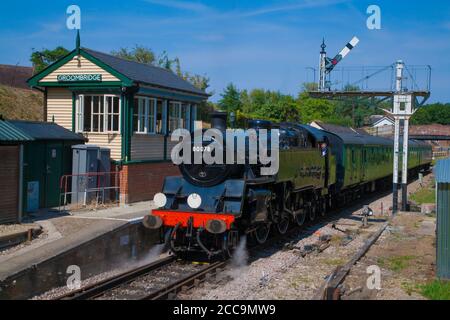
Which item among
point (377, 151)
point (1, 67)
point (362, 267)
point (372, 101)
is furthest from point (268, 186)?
point (1, 67)

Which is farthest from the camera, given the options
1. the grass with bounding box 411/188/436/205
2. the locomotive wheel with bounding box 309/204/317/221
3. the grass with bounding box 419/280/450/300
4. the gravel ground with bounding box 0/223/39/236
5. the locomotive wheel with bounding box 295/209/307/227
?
the grass with bounding box 411/188/436/205

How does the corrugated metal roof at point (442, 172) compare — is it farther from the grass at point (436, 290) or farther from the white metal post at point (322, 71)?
the white metal post at point (322, 71)

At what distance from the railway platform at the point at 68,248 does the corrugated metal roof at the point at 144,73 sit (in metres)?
4.77

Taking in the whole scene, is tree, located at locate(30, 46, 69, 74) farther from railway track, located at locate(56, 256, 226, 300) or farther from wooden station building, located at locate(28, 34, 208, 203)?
railway track, located at locate(56, 256, 226, 300)

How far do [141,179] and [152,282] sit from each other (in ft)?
24.8

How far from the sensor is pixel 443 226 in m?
9.11

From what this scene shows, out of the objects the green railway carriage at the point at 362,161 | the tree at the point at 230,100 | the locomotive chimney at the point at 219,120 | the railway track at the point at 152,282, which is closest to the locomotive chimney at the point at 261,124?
the locomotive chimney at the point at 219,120

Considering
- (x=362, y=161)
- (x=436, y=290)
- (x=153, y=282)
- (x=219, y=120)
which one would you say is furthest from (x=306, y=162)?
(x=362, y=161)

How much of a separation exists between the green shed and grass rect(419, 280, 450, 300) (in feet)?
1.21

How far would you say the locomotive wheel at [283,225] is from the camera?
42.0 ft

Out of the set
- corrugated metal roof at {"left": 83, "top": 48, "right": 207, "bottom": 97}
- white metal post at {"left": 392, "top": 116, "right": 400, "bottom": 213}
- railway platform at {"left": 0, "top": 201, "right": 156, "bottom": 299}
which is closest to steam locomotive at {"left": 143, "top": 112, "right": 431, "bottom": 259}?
railway platform at {"left": 0, "top": 201, "right": 156, "bottom": 299}

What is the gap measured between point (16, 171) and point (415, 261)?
916 centimetres

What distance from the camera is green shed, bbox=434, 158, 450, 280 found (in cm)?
898

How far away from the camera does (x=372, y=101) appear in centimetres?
1989
